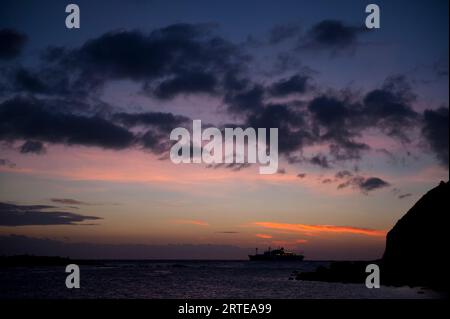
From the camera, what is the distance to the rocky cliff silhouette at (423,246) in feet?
262

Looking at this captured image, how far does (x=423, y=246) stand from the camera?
86250 mm

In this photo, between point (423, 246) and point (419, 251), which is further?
point (419, 251)

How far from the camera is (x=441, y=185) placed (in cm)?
9319

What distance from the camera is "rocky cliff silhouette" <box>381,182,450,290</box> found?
79.9m

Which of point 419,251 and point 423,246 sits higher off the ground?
point 423,246
